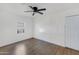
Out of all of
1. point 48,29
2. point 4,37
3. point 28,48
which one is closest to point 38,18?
point 48,29

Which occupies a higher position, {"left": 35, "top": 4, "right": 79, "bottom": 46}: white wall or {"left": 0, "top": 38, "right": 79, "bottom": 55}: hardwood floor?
{"left": 35, "top": 4, "right": 79, "bottom": 46}: white wall

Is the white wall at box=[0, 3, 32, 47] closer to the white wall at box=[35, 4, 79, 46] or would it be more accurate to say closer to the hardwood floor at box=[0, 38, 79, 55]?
the hardwood floor at box=[0, 38, 79, 55]

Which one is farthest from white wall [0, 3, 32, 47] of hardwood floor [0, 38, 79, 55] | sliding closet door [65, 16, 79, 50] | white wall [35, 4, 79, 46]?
sliding closet door [65, 16, 79, 50]

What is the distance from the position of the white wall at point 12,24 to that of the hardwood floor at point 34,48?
0.10 m

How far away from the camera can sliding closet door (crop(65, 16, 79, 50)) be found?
1367 mm

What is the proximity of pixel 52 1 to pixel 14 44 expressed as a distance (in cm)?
104

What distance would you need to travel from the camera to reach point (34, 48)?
1566 mm

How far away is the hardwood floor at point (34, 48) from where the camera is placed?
4.57 feet

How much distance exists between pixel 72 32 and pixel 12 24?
1.14 metres

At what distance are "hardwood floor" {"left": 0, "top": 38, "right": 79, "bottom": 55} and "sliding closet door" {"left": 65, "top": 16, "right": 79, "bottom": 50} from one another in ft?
0.37

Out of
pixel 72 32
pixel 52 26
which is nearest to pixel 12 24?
pixel 52 26

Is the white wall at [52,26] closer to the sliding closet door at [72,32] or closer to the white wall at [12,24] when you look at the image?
the sliding closet door at [72,32]

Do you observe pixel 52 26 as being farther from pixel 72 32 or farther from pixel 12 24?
pixel 12 24

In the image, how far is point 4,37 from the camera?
1454 mm
